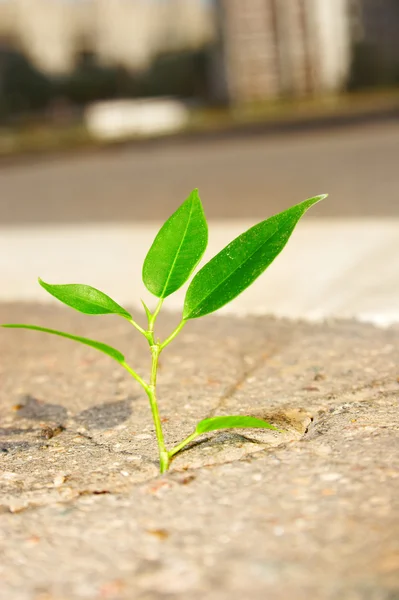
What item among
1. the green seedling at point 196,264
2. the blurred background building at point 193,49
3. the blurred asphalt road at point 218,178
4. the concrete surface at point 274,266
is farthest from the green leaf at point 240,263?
the blurred background building at point 193,49

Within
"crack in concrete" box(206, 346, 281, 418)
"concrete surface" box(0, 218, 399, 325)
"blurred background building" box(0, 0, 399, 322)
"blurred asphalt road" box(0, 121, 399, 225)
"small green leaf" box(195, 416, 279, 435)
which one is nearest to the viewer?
"small green leaf" box(195, 416, 279, 435)

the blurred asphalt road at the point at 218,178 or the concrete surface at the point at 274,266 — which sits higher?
the blurred asphalt road at the point at 218,178

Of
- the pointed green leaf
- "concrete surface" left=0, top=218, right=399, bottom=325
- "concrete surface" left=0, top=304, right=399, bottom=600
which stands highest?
the pointed green leaf

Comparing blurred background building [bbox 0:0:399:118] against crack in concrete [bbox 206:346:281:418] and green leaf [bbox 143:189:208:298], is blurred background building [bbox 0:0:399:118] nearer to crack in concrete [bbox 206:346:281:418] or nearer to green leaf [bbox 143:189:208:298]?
crack in concrete [bbox 206:346:281:418]

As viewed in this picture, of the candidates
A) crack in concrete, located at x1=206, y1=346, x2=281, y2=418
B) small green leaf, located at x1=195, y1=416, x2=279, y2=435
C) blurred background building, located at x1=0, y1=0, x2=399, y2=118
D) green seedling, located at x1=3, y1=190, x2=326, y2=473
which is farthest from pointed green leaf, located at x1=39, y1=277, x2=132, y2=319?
blurred background building, located at x1=0, y1=0, x2=399, y2=118

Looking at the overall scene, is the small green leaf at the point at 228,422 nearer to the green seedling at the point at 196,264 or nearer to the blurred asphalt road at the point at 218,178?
the green seedling at the point at 196,264

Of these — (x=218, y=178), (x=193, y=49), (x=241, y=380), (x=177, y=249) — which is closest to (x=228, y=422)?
(x=177, y=249)
